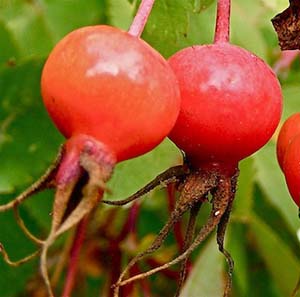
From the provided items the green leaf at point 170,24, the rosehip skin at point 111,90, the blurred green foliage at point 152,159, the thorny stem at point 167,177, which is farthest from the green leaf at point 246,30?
the rosehip skin at point 111,90

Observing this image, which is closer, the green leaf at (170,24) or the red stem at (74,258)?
the green leaf at (170,24)

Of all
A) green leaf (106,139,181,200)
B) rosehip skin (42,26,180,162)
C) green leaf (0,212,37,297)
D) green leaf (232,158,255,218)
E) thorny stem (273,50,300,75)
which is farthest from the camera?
thorny stem (273,50,300,75)

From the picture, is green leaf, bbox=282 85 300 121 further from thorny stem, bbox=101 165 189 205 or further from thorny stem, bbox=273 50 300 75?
thorny stem, bbox=101 165 189 205

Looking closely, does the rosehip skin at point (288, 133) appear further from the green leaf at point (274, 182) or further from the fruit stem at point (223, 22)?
the green leaf at point (274, 182)

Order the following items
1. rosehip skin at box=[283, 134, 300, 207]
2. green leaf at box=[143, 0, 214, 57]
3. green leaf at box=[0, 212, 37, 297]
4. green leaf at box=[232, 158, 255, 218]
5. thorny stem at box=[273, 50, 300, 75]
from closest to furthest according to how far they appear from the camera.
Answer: rosehip skin at box=[283, 134, 300, 207] < green leaf at box=[143, 0, 214, 57] < green leaf at box=[232, 158, 255, 218] < green leaf at box=[0, 212, 37, 297] < thorny stem at box=[273, 50, 300, 75]

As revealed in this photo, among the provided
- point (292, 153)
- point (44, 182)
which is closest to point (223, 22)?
point (292, 153)

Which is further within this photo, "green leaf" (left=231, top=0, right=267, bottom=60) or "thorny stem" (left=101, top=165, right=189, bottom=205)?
"green leaf" (left=231, top=0, right=267, bottom=60)

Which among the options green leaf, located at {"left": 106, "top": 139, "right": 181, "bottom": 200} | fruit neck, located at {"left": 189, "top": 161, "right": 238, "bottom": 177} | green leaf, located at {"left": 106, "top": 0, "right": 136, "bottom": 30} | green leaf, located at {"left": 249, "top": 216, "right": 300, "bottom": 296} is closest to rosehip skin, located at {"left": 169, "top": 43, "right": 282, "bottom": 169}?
fruit neck, located at {"left": 189, "top": 161, "right": 238, "bottom": 177}

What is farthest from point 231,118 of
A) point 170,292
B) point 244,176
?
point 170,292

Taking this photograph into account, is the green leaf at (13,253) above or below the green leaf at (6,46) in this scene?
below
